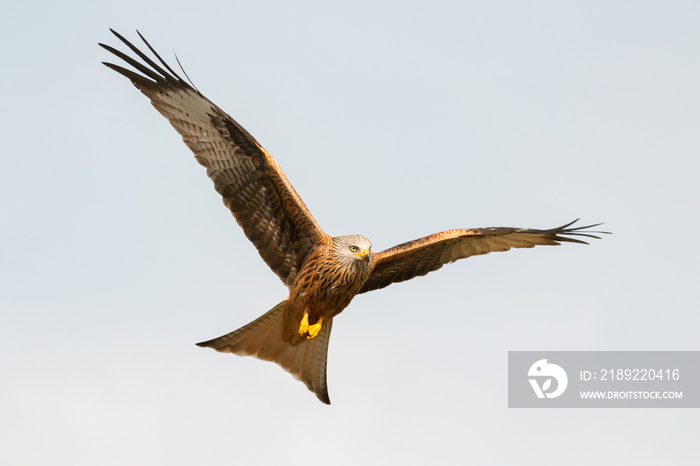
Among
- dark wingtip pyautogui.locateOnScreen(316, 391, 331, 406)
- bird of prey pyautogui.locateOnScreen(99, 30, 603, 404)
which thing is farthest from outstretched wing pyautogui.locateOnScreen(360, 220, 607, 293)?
dark wingtip pyautogui.locateOnScreen(316, 391, 331, 406)

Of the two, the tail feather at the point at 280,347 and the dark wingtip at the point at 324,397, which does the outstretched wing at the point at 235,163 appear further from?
the dark wingtip at the point at 324,397

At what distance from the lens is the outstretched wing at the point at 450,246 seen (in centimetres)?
1457

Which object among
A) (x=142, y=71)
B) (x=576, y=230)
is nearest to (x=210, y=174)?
(x=142, y=71)

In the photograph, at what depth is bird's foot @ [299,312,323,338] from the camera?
546 inches

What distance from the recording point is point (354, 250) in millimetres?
13445

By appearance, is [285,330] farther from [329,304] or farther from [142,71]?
[142,71]

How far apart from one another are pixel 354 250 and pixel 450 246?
1908 millimetres

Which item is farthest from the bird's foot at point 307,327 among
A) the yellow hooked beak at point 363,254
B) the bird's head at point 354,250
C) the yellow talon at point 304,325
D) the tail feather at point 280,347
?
the yellow hooked beak at point 363,254

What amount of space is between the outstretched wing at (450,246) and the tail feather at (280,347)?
1.06 metres

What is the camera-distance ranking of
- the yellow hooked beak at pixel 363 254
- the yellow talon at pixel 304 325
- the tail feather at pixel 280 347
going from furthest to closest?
the tail feather at pixel 280 347
the yellow talon at pixel 304 325
the yellow hooked beak at pixel 363 254

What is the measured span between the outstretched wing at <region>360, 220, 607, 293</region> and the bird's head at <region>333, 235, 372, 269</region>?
100cm

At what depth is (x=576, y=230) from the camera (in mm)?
14836

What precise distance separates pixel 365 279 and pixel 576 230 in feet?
9.45

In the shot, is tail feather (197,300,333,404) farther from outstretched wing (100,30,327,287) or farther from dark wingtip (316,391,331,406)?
outstretched wing (100,30,327,287)
